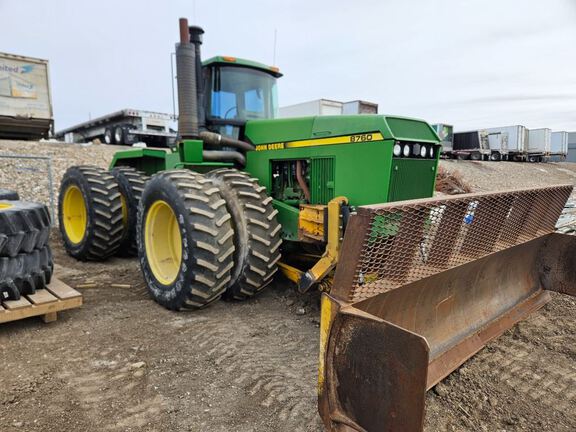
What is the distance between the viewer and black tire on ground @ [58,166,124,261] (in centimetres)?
557

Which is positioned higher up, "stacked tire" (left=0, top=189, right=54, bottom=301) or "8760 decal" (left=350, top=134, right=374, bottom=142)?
"8760 decal" (left=350, top=134, right=374, bottom=142)

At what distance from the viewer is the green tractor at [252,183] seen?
3672 mm

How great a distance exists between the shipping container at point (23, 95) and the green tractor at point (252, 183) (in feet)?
32.6

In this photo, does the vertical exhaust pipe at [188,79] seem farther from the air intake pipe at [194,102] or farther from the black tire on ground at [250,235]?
the black tire on ground at [250,235]

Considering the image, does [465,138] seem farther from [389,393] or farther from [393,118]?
[389,393]

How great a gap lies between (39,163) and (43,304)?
30.0 ft

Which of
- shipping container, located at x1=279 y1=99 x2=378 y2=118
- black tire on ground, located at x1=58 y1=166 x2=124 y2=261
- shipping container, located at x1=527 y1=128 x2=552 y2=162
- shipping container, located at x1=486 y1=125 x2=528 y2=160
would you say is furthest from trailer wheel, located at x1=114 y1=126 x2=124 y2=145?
shipping container, located at x1=527 y1=128 x2=552 y2=162

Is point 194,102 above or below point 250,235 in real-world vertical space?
above

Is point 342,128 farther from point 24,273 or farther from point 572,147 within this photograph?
point 572,147

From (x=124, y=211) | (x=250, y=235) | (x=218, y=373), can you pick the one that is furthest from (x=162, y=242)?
(x=218, y=373)

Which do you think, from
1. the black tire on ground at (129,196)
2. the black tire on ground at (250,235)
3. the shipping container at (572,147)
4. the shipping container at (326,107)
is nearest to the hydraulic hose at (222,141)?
the black tire on ground at (250,235)

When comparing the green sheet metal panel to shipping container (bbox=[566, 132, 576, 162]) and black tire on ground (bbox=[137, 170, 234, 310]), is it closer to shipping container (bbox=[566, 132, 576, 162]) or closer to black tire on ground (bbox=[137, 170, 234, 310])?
black tire on ground (bbox=[137, 170, 234, 310])

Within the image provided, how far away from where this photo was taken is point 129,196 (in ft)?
19.0

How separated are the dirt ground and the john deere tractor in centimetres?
22
